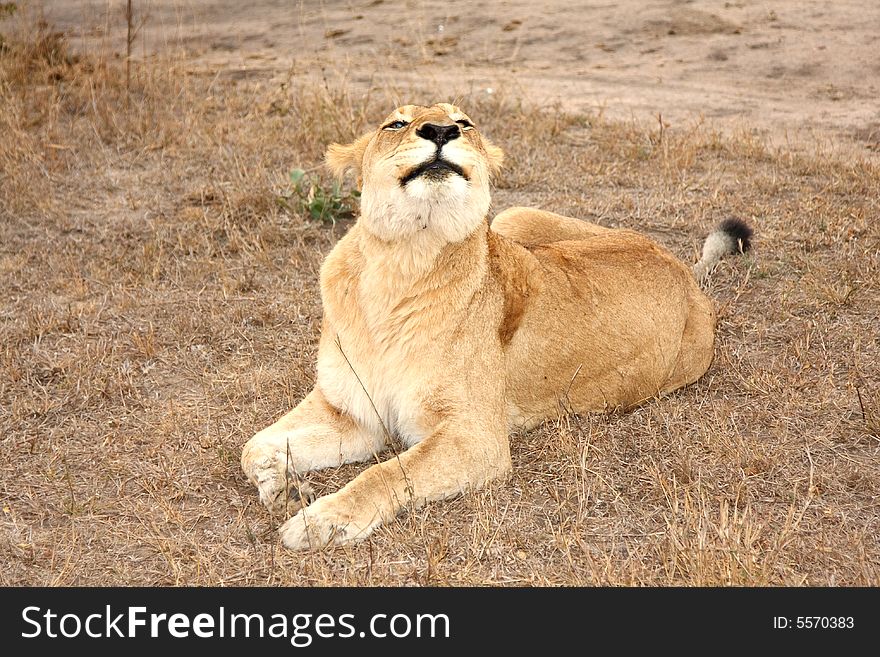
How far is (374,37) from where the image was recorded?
1229cm

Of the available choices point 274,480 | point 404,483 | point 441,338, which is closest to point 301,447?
point 274,480

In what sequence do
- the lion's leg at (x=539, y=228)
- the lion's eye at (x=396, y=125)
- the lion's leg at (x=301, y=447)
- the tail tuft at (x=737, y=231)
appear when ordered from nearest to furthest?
the lion's leg at (x=301, y=447)
the lion's eye at (x=396, y=125)
the lion's leg at (x=539, y=228)
the tail tuft at (x=737, y=231)

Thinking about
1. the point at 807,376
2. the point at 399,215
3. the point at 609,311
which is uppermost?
the point at 399,215

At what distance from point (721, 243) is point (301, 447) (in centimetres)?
299

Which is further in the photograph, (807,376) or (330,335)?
(807,376)

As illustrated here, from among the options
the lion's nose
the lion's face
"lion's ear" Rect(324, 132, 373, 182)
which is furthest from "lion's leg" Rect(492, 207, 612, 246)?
the lion's nose

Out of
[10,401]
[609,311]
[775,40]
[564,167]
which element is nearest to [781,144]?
[564,167]

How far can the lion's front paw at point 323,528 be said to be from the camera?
353 centimetres

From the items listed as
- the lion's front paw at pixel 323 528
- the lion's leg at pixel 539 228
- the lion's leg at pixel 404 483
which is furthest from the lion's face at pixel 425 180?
the lion's leg at pixel 539 228

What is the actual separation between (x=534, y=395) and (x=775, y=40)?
832 cm

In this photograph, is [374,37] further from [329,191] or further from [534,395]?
[534,395]

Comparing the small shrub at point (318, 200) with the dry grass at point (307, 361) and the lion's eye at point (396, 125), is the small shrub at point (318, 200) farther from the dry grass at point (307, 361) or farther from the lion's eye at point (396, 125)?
the lion's eye at point (396, 125)

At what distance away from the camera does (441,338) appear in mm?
3986

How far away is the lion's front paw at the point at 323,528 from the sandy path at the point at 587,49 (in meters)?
5.98
